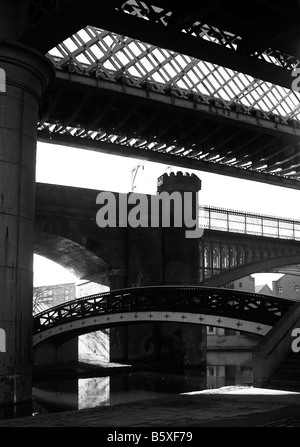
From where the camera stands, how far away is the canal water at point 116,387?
56.7ft

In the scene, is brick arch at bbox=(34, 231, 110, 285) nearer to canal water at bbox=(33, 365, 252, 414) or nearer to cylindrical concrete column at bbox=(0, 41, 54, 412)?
canal water at bbox=(33, 365, 252, 414)

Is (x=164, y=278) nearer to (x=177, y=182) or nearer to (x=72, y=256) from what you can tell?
(x=72, y=256)

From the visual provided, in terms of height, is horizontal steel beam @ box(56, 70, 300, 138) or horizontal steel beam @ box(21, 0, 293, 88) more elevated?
horizontal steel beam @ box(56, 70, 300, 138)

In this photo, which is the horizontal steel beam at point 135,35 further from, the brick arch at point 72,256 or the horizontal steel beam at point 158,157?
the brick arch at point 72,256

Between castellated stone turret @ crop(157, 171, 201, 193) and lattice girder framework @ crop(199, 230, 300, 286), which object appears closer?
castellated stone turret @ crop(157, 171, 201, 193)

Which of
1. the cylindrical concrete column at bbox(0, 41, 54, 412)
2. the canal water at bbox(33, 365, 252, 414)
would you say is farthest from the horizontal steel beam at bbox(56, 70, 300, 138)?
the canal water at bbox(33, 365, 252, 414)

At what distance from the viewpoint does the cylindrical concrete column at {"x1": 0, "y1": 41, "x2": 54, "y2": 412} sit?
1318 centimetres

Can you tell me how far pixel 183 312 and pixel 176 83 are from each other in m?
10.2

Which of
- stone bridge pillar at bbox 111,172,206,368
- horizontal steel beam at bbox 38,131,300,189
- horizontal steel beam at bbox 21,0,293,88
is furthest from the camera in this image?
stone bridge pillar at bbox 111,172,206,368

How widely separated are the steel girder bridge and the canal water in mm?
9464

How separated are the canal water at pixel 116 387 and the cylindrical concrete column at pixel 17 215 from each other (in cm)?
249

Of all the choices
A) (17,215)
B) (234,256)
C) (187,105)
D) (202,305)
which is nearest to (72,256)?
(234,256)

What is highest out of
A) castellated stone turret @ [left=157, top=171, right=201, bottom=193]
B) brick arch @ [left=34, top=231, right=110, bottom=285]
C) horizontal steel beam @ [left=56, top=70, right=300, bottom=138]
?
horizontal steel beam @ [left=56, top=70, right=300, bottom=138]
